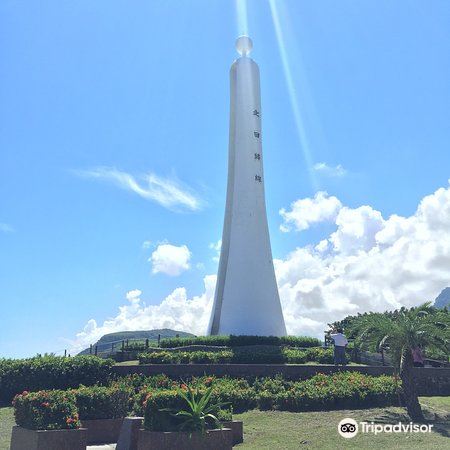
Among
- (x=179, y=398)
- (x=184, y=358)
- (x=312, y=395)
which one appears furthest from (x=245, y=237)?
(x=179, y=398)

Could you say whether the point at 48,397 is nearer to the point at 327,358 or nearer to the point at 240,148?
the point at 327,358

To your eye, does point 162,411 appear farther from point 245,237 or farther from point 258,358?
point 245,237

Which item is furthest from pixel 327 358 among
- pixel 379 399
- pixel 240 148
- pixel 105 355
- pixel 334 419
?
pixel 240 148

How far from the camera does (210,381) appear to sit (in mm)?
13391

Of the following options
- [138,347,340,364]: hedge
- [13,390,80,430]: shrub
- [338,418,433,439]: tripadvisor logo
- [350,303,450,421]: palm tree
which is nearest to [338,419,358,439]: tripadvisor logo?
[338,418,433,439]: tripadvisor logo

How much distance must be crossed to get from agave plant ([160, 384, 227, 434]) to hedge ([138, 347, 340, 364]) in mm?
7306

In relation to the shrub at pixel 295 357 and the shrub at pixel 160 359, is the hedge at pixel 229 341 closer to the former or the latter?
the shrub at pixel 295 357

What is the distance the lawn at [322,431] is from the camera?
30.0 feet

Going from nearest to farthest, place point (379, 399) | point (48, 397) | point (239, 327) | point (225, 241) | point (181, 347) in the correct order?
1. point (48, 397)
2. point (379, 399)
3. point (181, 347)
4. point (239, 327)
5. point (225, 241)

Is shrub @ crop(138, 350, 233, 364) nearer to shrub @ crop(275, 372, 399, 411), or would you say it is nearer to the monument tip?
shrub @ crop(275, 372, 399, 411)

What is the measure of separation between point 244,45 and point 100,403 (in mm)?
24207

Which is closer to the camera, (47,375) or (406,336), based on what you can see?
(406,336)

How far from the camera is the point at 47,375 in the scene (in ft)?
45.4

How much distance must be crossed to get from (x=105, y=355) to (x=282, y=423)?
10687 mm
